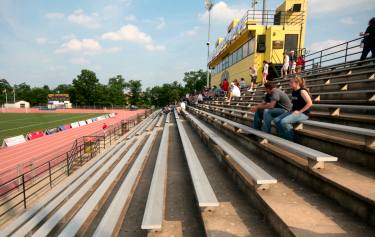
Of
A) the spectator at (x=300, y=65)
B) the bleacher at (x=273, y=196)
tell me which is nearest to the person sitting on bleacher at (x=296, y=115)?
the bleacher at (x=273, y=196)

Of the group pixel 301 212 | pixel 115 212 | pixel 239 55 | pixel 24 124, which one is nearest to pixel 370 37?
pixel 301 212

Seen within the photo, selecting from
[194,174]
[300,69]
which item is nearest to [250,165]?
[194,174]

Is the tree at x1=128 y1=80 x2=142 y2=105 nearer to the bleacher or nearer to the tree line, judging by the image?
the tree line

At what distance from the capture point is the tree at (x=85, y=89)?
90.2 m

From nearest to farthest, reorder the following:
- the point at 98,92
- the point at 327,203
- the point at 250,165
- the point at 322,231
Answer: the point at 322,231 → the point at 327,203 → the point at 250,165 → the point at 98,92

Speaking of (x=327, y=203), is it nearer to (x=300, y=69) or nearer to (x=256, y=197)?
(x=256, y=197)

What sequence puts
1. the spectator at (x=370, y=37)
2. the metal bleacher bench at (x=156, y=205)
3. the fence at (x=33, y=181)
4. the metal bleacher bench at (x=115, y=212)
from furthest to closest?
the spectator at (x=370, y=37), the fence at (x=33, y=181), the metal bleacher bench at (x=115, y=212), the metal bleacher bench at (x=156, y=205)

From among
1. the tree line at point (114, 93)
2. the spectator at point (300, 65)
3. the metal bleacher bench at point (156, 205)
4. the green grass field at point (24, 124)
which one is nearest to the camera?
the metal bleacher bench at point (156, 205)

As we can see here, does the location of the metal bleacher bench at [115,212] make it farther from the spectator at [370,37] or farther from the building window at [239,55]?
the building window at [239,55]

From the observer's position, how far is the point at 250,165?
10.7 feet

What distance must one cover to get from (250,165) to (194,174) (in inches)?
38.0

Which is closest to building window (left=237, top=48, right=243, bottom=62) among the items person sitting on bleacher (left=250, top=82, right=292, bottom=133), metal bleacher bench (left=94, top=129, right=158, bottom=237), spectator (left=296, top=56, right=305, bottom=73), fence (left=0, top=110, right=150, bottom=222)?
spectator (left=296, top=56, right=305, bottom=73)

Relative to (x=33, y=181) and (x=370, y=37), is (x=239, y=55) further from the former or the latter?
(x=33, y=181)

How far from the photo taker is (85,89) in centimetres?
9100
